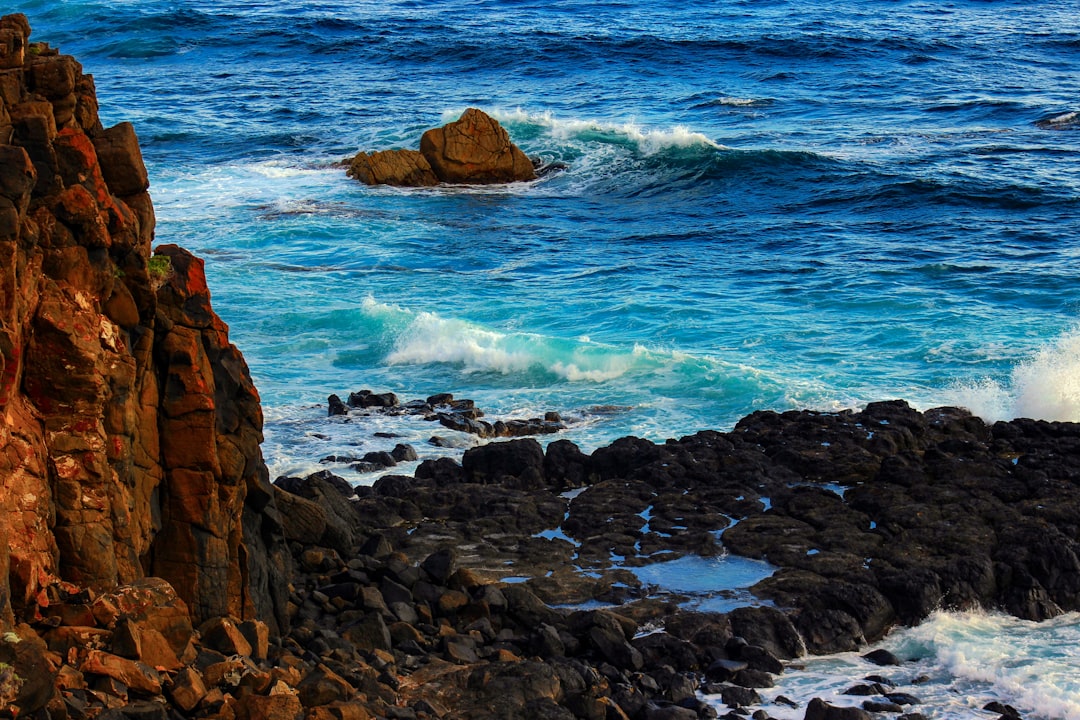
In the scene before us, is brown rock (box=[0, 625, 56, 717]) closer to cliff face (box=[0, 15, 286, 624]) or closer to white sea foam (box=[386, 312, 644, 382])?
cliff face (box=[0, 15, 286, 624])

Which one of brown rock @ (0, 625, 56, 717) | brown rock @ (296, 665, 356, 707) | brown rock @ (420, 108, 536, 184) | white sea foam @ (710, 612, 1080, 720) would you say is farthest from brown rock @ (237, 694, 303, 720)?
brown rock @ (420, 108, 536, 184)

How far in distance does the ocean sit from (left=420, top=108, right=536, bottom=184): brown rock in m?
0.90

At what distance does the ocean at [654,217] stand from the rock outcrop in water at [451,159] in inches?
33.3

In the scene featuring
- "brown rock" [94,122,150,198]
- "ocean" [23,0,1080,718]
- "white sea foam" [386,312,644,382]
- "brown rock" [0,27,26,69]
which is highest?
"brown rock" [0,27,26,69]

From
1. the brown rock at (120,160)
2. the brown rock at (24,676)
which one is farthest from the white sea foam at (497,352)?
the brown rock at (24,676)

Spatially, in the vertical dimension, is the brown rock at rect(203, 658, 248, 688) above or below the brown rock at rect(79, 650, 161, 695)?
below

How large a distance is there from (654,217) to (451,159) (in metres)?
7.32

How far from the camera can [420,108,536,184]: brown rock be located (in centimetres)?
3806

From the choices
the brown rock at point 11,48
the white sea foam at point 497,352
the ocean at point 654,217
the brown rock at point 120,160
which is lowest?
the white sea foam at point 497,352

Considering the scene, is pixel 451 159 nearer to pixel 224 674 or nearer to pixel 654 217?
pixel 654 217

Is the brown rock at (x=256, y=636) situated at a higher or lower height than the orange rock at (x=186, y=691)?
lower

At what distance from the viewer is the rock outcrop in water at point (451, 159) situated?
3781cm

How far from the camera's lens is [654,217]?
34.5m

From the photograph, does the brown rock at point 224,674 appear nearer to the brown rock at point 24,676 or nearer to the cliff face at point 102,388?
the cliff face at point 102,388
